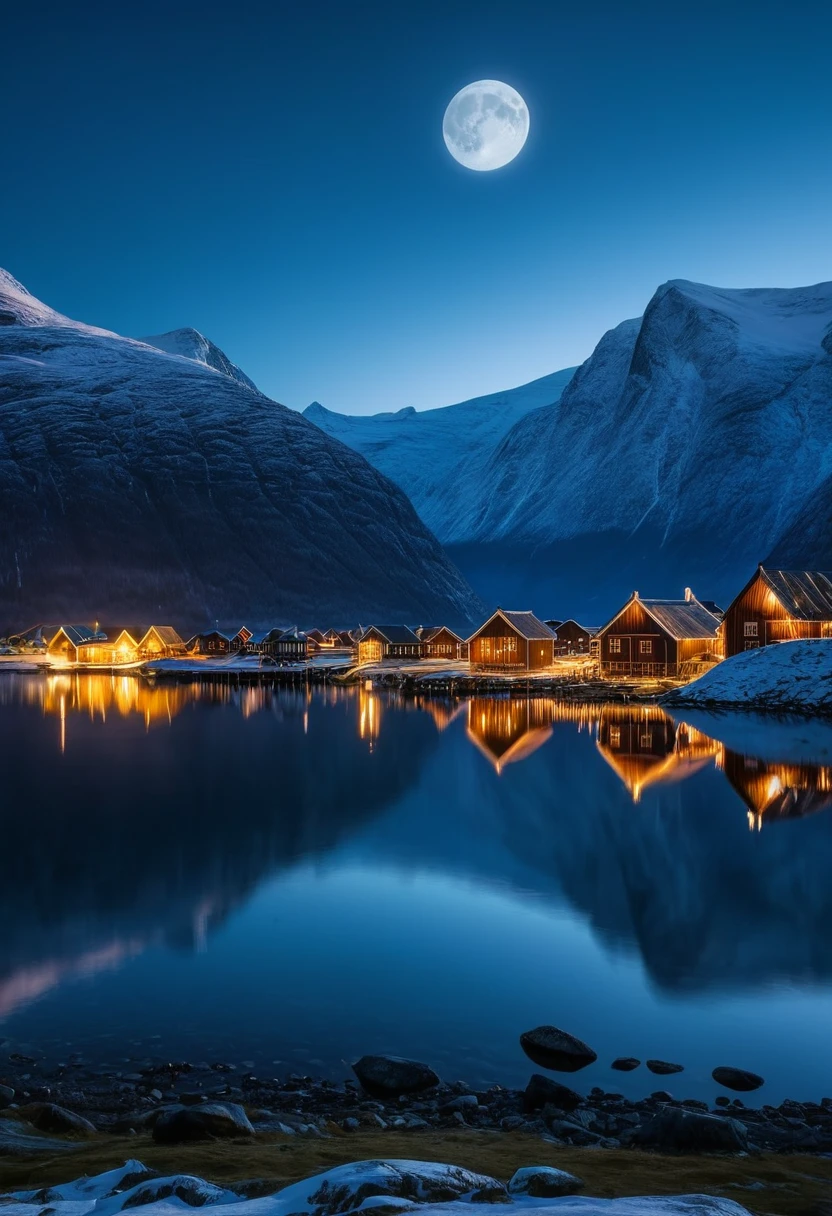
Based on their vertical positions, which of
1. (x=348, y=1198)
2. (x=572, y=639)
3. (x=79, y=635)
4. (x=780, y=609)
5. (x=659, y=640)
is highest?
(x=780, y=609)

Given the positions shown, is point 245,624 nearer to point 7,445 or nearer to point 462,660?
point 7,445

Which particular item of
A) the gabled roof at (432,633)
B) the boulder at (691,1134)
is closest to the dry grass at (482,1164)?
the boulder at (691,1134)

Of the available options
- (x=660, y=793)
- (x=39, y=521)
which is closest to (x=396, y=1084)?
(x=660, y=793)

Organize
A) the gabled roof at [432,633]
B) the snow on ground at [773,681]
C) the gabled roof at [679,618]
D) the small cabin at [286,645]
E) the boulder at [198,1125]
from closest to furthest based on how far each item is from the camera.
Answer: the boulder at [198,1125] < the snow on ground at [773,681] < the gabled roof at [679,618] < the gabled roof at [432,633] < the small cabin at [286,645]

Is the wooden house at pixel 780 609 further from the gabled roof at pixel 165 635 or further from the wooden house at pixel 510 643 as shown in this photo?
the gabled roof at pixel 165 635

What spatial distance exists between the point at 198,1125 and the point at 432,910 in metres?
10.9

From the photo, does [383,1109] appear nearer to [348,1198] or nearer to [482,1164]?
[482,1164]

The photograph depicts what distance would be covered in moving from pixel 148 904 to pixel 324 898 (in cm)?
372

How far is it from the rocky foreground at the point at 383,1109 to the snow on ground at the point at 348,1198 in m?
1.99

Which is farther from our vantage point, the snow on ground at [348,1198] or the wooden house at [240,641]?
the wooden house at [240,641]

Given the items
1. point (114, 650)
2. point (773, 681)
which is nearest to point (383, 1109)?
point (773, 681)

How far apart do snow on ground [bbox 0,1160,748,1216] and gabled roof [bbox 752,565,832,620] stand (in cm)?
6383

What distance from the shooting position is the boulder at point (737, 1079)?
1174cm

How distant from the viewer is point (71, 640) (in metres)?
141
